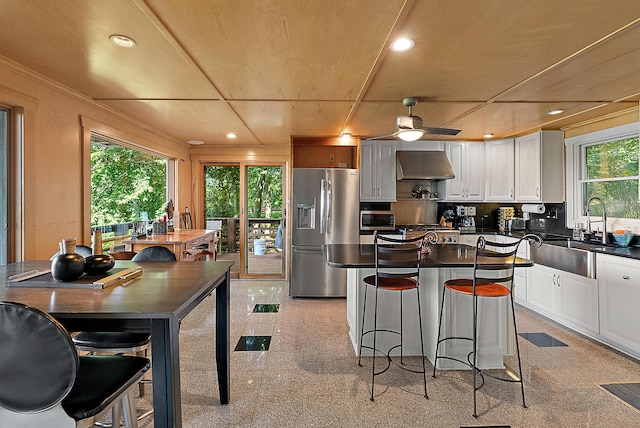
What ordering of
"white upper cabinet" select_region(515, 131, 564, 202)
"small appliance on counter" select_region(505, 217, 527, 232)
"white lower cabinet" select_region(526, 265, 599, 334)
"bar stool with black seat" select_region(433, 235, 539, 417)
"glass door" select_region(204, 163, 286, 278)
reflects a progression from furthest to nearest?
"glass door" select_region(204, 163, 286, 278) → "small appliance on counter" select_region(505, 217, 527, 232) → "white upper cabinet" select_region(515, 131, 564, 202) → "white lower cabinet" select_region(526, 265, 599, 334) → "bar stool with black seat" select_region(433, 235, 539, 417)

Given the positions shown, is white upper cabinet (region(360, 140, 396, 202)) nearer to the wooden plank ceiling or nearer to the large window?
the wooden plank ceiling

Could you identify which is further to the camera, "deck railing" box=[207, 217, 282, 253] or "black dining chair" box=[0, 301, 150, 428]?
"deck railing" box=[207, 217, 282, 253]

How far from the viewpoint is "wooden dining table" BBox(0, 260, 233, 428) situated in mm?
1274

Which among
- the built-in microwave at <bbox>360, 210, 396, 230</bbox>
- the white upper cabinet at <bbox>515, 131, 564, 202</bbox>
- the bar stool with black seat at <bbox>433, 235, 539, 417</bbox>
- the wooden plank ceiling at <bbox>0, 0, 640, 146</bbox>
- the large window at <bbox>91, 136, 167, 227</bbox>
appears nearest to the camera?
the wooden plank ceiling at <bbox>0, 0, 640, 146</bbox>

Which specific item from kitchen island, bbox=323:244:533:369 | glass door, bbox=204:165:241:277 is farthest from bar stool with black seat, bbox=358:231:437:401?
glass door, bbox=204:165:241:277

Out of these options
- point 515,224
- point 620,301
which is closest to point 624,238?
point 620,301

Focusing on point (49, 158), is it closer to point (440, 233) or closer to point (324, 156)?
point (324, 156)

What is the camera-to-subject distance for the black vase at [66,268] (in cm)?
169

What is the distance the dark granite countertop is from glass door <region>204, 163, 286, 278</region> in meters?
2.82

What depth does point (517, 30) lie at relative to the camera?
185cm

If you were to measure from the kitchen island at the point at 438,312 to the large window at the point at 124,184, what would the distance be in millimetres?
2579

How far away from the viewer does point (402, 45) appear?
79.6 inches

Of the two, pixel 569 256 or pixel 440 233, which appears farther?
pixel 440 233

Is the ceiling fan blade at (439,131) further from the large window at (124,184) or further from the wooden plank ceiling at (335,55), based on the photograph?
the large window at (124,184)
